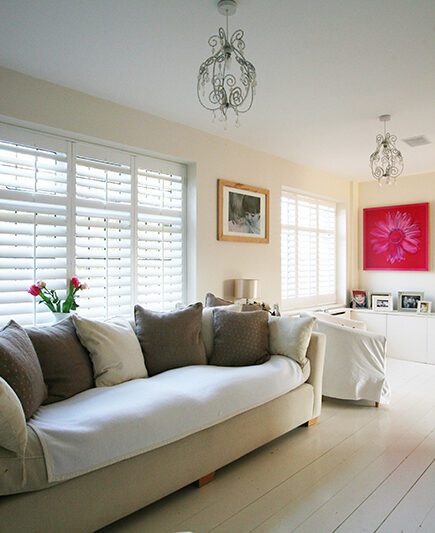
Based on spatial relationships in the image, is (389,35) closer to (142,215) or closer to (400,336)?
(142,215)

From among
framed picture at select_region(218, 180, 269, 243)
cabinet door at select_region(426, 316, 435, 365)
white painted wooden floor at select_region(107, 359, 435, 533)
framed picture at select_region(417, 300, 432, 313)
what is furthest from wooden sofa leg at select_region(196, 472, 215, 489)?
framed picture at select_region(417, 300, 432, 313)

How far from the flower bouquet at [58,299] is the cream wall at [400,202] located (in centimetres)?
454

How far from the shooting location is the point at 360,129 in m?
3.96

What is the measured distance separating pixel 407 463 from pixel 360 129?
2885 mm

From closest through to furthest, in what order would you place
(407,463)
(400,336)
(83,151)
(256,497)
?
(256,497), (407,463), (83,151), (400,336)

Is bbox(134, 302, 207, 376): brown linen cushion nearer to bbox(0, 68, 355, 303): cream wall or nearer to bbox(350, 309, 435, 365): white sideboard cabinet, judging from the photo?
bbox(0, 68, 355, 303): cream wall

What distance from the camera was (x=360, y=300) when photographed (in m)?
6.16

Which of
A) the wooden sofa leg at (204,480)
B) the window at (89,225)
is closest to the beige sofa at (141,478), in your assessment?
the wooden sofa leg at (204,480)

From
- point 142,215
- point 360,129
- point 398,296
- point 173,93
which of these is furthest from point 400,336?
point 173,93

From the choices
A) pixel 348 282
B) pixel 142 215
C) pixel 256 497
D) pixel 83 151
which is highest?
pixel 83 151

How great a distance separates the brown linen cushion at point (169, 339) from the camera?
112 inches

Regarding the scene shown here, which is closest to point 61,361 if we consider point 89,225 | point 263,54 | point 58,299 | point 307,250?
point 58,299

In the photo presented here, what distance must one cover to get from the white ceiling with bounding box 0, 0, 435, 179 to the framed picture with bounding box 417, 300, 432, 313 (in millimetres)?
2542

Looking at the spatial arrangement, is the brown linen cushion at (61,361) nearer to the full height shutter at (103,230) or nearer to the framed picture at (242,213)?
the full height shutter at (103,230)
